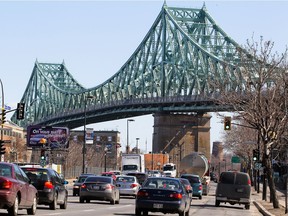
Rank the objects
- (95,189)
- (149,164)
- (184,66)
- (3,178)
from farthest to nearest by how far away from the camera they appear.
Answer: (184,66), (149,164), (95,189), (3,178)

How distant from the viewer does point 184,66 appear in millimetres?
145750

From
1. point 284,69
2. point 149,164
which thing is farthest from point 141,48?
point 284,69

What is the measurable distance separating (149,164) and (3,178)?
97.5m

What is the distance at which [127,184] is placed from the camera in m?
52.7

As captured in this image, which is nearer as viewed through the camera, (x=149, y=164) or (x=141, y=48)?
(x=149, y=164)

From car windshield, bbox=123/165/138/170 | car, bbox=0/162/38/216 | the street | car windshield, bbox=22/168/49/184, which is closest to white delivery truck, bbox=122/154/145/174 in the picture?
car windshield, bbox=123/165/138/170

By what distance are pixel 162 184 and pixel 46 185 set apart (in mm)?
4192

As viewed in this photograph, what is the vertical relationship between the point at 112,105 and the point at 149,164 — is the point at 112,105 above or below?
above

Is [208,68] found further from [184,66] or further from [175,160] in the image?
[175,160]

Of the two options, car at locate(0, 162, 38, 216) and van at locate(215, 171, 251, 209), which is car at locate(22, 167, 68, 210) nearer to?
car at locate(0, 162, 38, 216)

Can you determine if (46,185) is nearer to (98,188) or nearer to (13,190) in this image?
(13,190)

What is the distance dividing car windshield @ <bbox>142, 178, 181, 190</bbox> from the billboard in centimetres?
7209

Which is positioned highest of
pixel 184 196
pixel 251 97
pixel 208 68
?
pixel 208 68

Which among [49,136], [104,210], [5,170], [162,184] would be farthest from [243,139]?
[5,170]
